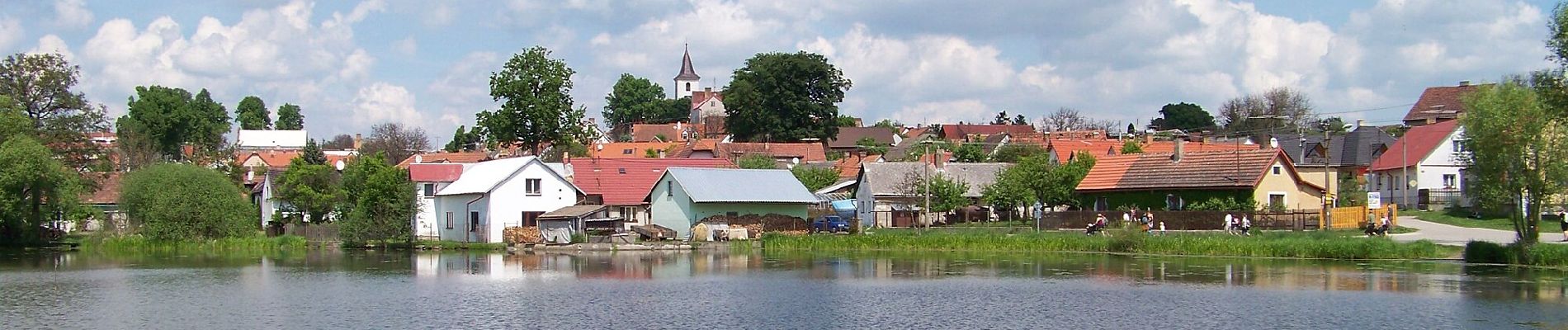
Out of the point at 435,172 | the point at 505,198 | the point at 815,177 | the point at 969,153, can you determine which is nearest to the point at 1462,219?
the point at 815,177

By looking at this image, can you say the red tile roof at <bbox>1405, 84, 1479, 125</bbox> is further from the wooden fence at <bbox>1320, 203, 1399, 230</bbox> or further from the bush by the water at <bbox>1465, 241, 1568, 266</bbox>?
the bush by the water at <bbox>1465, 241, 1568, 266</bbox>

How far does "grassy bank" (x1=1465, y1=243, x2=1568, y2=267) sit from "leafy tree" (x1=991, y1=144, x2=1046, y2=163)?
213 feet

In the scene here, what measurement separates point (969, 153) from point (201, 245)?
207ft

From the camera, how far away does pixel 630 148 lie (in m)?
144

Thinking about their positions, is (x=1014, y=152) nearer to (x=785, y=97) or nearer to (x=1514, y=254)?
(x=785, y=97)

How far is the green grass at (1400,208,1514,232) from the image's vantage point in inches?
2375

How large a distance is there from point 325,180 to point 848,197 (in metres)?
31.6

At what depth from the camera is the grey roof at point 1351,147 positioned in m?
88.9

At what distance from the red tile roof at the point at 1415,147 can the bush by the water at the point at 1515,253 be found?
3386 centimetres

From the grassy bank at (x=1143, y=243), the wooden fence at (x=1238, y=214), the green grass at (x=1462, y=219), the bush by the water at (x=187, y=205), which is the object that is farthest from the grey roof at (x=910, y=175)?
the bush by the water at (x=187, y=205)

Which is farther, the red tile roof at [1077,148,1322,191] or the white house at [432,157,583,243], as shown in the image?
the white house at [432,157,583,243]

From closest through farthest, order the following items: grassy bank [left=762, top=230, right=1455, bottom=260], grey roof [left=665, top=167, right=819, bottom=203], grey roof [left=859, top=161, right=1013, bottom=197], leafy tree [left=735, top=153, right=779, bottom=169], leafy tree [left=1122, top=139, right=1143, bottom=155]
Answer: grassy bank [left=762, top=230, right=1455, bottom=260], grey roof [left=665, top=167, right=819, bottom=203], grey roof [left=859, top=161, right=1013, bottom=197], leafy tree [left=735, top=153, right=779, bottom=169], leafy tree [left=1122, top=139, right=1143, bottom=155]

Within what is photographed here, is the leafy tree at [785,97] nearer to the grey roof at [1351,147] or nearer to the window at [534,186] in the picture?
the grey roof at [1351,147]

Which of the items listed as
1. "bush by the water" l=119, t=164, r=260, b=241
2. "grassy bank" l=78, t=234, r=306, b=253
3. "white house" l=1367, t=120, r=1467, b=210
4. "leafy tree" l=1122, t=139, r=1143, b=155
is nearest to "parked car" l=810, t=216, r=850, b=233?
"grassy bank" l=78, t=234, r=306, b=253
